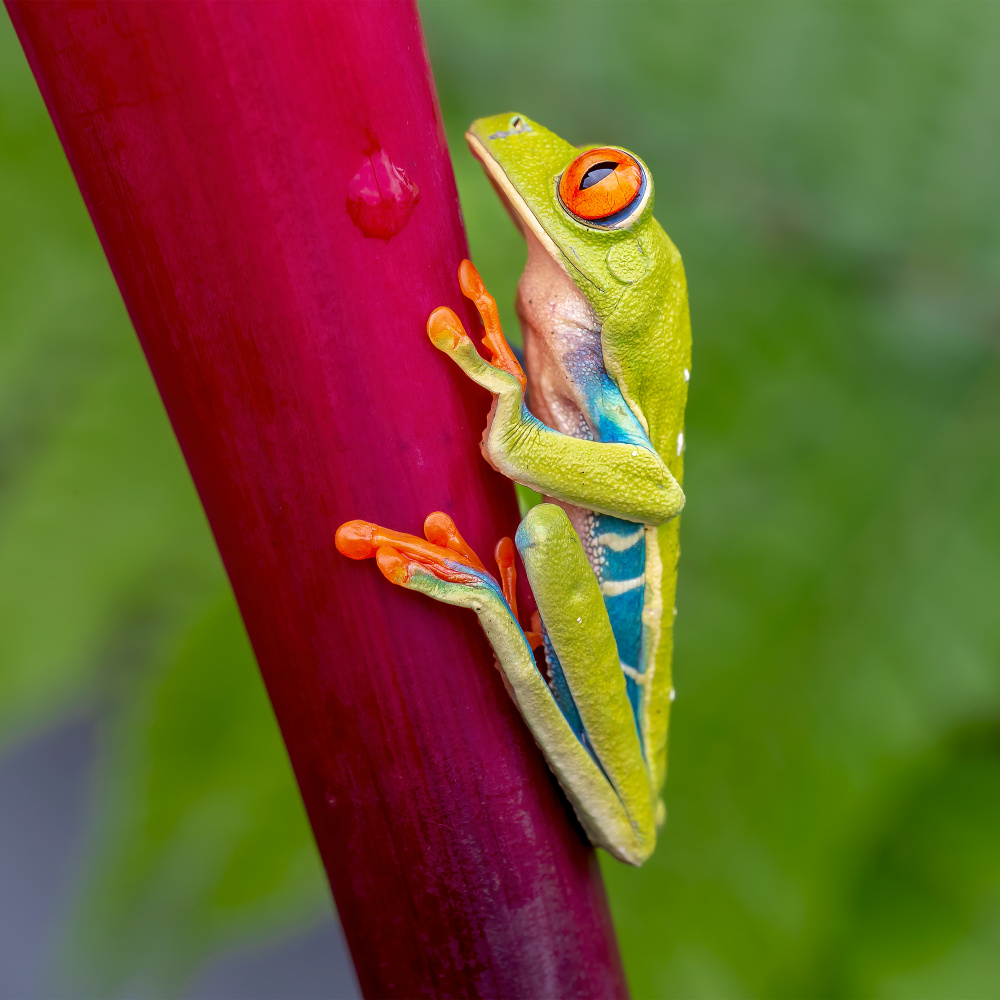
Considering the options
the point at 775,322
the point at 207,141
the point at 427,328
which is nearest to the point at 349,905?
the point at 427,328

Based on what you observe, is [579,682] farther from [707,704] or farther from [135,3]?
[135,3]

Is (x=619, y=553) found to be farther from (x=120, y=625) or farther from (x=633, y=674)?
(x=120, y=625)

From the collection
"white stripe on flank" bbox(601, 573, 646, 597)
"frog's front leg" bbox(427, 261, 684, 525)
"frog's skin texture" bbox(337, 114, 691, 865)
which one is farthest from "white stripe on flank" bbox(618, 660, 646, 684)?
"frog's front leg" bbox(427, 261, 684, 525)

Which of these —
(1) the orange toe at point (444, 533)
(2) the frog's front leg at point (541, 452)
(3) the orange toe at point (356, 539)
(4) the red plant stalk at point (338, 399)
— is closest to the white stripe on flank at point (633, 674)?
(2) the frog's front leg at point (541, 452)

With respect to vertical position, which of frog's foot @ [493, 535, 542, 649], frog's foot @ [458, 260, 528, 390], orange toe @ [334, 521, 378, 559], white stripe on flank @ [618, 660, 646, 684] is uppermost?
frog's foot @ [458, 260, 528, 390]

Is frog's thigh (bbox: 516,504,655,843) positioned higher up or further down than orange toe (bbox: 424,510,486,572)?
further down

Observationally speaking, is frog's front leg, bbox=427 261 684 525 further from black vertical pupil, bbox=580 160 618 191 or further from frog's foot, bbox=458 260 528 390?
black vertical pupil, bbox=580 160 618 191
